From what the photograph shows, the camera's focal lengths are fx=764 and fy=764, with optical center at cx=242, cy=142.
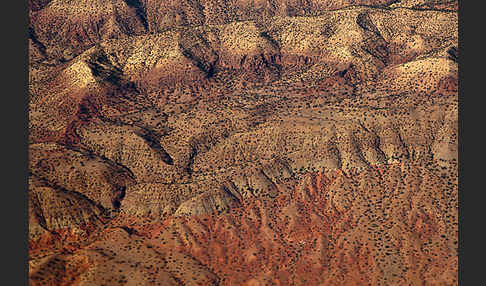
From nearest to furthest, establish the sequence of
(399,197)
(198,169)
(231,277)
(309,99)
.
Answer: (231,277)
(399,197)
(198,169)
(309,99)

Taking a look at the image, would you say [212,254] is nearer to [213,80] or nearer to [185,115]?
[185,115]

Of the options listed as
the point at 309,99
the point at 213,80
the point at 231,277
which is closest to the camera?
the point at 231,277

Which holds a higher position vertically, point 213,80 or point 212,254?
point 213,80

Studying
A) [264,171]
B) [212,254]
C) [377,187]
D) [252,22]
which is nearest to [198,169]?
[264,171]

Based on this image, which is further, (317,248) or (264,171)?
(264,171)

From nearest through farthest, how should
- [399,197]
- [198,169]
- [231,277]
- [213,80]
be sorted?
[231,277], [399,197], [198,169], [213,80]

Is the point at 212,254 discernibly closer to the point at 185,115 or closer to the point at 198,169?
the point at 198,169
